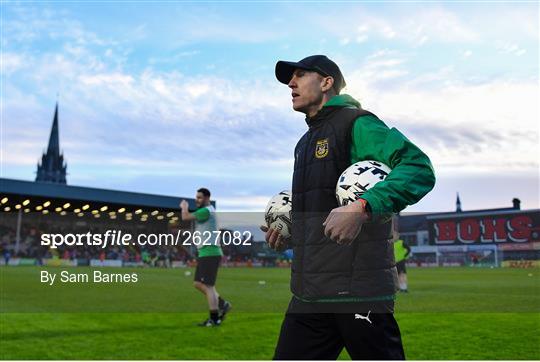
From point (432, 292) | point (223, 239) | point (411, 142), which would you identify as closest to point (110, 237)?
point (223, 239)

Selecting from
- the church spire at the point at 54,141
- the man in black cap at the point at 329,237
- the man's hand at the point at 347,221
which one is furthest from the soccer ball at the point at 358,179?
the church spire at the point at 54,141

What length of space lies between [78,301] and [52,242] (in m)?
8.69

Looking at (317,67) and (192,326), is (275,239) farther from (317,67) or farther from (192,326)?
(192,326)

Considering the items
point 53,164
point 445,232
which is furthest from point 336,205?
point 53,164

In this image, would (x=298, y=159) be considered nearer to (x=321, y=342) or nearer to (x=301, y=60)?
(x=301, y=60)

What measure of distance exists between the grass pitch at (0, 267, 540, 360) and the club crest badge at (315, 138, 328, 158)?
2498mm

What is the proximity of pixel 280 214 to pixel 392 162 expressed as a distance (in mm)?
930

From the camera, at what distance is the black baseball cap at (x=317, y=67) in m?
2.86

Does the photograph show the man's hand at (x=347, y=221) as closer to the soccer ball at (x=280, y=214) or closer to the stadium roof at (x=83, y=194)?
the soccer ball at (x=280, y=214)

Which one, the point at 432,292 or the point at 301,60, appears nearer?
the point at 301,60

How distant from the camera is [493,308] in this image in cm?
1148

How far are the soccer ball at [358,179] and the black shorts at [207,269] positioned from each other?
21.0ft

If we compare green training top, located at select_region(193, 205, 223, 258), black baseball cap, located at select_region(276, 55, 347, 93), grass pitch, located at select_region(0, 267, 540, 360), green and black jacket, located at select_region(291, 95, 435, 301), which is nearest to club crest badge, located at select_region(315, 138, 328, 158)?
green and black jacket, located at select_region(291, 95, 435, 301)

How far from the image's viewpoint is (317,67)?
2.85 m
